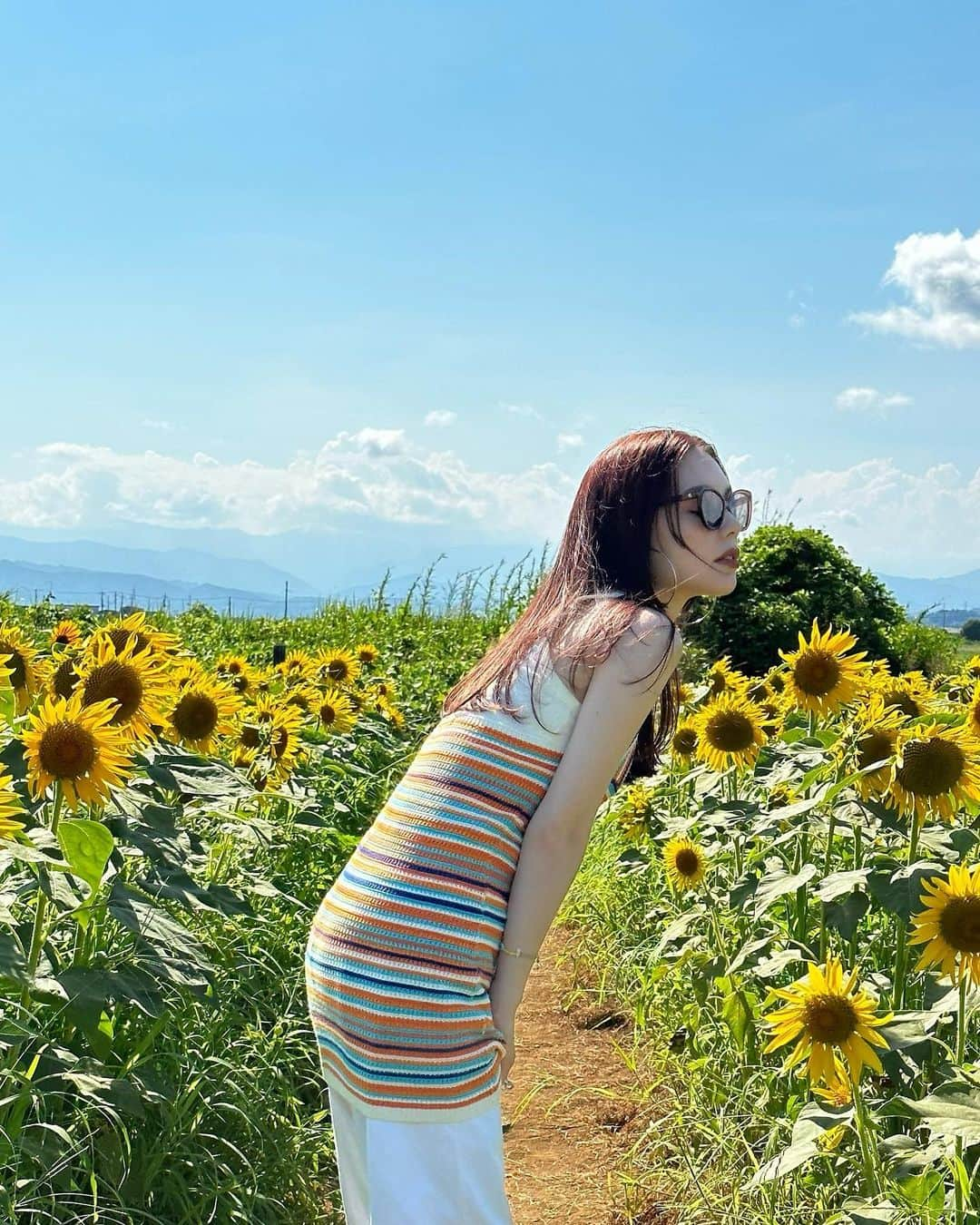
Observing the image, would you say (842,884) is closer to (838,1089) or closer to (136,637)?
(838,1089)

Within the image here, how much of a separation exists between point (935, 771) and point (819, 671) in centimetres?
77

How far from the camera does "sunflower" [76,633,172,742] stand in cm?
269

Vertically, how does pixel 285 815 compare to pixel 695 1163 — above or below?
above

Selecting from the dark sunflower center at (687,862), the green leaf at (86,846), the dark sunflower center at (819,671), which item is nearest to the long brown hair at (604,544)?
the green leaf at (86,846)

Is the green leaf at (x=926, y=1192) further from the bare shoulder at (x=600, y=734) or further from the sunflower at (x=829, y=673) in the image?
the sunflower at (x=829, y=673)

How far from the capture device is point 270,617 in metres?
13.9

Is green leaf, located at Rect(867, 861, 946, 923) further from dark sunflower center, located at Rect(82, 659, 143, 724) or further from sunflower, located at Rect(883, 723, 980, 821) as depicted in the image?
dark sunflower center, located at Rect(82, 659, 143, 724)

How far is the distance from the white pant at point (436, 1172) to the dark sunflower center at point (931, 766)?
115 cm

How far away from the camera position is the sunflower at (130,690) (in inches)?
106

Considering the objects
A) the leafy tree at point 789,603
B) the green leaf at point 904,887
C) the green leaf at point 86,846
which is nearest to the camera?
the green leaf at point 86,846

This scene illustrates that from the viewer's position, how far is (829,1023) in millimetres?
2244

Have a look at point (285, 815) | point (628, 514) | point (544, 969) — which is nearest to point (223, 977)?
point (285, 815)

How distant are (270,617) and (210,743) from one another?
34.8 feet

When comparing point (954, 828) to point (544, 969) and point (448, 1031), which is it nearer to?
point (448, 1031)
